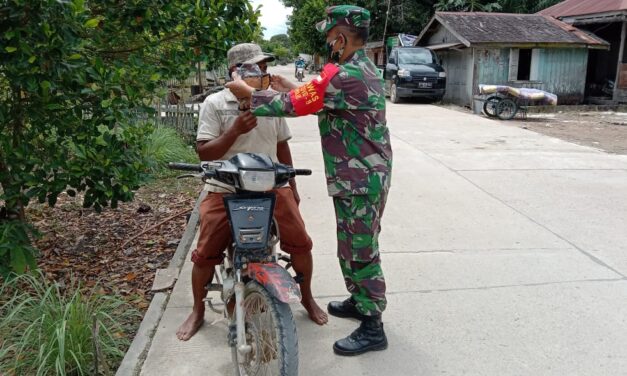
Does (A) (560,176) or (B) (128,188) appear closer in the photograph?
(B) (128,188)

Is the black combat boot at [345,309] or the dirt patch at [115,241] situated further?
the dirt patch at [115,241]

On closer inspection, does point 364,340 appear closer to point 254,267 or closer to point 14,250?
point 254,267

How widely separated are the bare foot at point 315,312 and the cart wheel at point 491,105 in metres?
12.5

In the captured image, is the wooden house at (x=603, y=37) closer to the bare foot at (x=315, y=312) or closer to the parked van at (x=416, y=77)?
the parked van at (x=416, y=77)

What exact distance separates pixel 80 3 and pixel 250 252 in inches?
60.3

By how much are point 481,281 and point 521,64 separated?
16257mm

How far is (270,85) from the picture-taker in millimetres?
3162

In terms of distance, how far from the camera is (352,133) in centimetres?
292

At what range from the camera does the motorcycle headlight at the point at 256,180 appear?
102 inches

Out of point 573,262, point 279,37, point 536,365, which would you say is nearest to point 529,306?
Result: point 536,365

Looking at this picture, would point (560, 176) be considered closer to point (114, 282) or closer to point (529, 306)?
point (529, 306)

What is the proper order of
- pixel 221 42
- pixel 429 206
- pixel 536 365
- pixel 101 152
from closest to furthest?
pixel 536 365
pixel 101 152
pixel 221 42
pixel 429 206

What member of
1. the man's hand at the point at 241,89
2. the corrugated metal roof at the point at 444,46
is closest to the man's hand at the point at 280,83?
the man's hand at the point at 241,89

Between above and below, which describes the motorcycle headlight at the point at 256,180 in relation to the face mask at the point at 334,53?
below
